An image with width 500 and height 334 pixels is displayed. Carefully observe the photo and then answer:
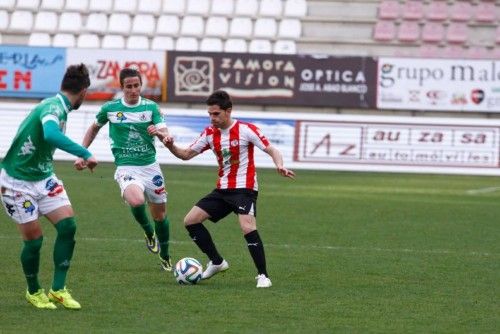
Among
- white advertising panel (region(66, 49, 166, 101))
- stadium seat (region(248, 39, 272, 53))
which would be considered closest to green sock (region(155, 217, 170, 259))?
white advertising panel (region(66, 49, 166, 101))

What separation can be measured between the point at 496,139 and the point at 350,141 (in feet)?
10.9

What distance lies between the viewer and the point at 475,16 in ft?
115

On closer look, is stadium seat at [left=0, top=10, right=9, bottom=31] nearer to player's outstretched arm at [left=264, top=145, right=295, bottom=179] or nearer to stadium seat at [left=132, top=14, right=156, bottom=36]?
stadium seat at [left=132, top=14, right=156, bottom=36]

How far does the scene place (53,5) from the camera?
120 feet

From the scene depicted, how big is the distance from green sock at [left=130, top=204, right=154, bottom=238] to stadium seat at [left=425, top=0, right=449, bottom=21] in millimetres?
23870

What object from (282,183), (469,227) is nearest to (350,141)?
(282,183)

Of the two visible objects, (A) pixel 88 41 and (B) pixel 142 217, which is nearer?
(B) pixel 142 217

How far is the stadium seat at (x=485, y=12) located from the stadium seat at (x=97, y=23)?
419 inches

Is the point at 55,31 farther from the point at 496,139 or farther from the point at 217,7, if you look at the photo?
the point at 496,139

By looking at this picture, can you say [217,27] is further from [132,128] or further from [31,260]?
[31,260]

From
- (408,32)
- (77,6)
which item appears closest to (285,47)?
(408,32)

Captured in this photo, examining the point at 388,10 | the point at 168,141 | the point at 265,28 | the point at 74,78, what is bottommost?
the point at 265,28

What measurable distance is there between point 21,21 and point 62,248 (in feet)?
89.3

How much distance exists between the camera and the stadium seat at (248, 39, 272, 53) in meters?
34.4
